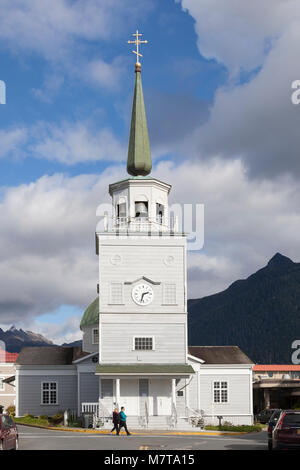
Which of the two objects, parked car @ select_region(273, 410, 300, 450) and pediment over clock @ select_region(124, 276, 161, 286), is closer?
parked car @ select_region(273, 410, 300, 450)

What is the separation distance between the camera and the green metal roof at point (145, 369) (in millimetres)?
43281

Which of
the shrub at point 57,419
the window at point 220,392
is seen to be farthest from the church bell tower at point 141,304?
the window at point 220,392

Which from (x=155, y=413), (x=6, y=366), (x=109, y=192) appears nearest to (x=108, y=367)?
(x=155, y=413)

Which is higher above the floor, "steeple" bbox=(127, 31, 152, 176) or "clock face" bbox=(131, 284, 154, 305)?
"steeple" bbox=(127, 31, 152, 176)

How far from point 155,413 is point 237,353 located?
12156 millimetres

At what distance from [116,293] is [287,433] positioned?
946 inches

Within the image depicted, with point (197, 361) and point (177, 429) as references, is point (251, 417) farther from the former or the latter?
point (177, 429)

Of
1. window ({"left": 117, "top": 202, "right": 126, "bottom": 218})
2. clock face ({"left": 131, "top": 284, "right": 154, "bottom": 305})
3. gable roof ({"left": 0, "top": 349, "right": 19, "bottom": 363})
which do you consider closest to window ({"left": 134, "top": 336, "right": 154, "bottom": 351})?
clock face ({"left": 131, "top": 284, "right": 154, "bottom": 305})

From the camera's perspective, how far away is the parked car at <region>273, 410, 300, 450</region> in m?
22.0

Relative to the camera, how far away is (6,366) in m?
72.6

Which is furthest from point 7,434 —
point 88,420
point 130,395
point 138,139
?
point 138,139

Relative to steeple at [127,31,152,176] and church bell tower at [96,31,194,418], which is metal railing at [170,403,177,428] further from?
steeple at [127,31,152,176]

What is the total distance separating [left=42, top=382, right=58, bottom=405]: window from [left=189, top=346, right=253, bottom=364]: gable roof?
428 inches

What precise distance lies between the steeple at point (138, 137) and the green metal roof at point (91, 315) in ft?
45.5
